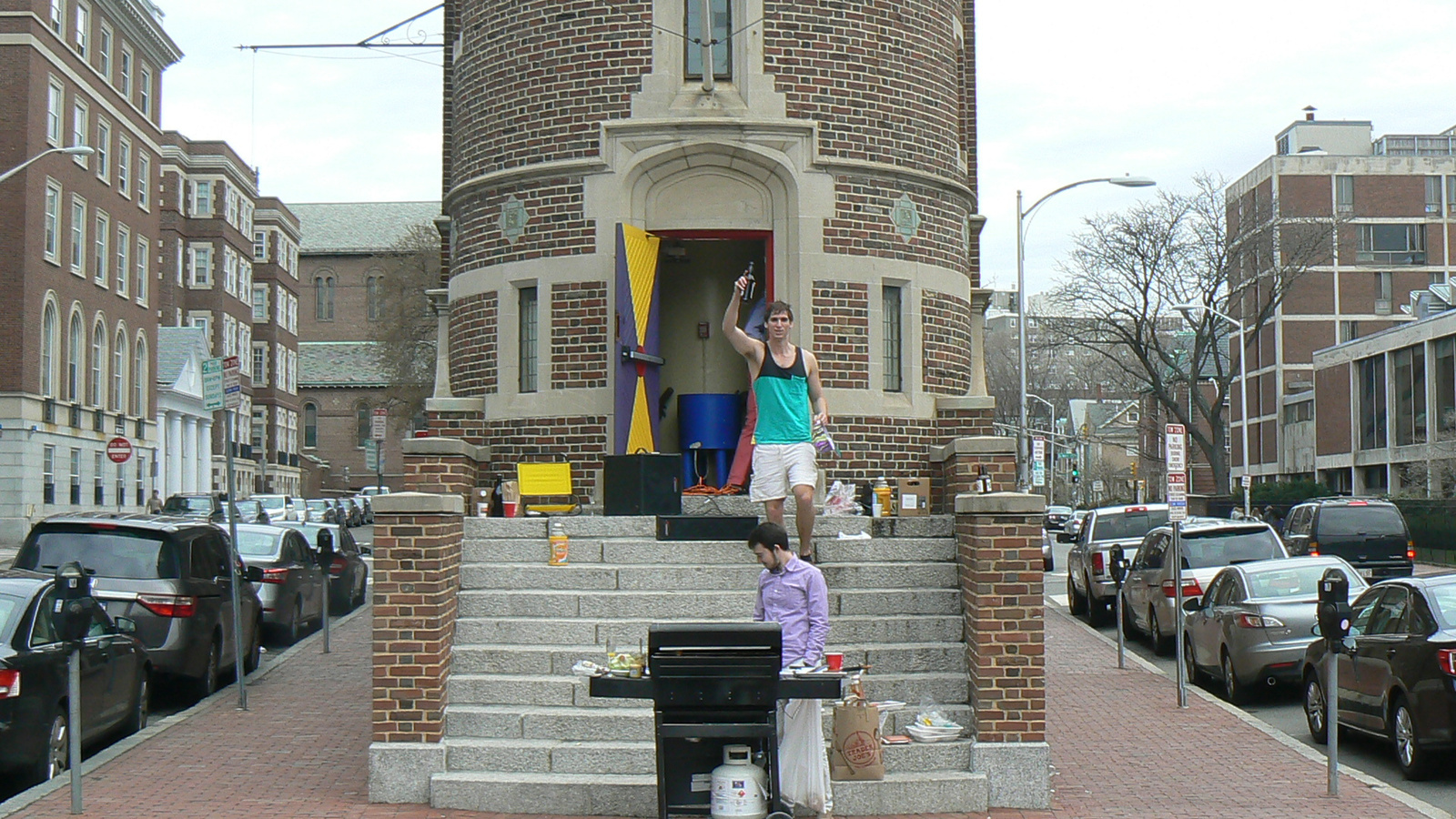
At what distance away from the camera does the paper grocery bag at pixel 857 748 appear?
30.5 feet

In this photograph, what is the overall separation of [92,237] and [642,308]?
43.0 metres

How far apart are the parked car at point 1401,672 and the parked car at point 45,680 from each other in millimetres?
8590

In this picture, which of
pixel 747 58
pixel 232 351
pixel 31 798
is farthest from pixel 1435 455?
pixel 232 351

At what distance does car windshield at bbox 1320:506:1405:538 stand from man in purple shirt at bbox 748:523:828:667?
19632 millimetres

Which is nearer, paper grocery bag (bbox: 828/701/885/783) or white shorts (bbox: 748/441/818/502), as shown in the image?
paper grocery bag (bbox: 828/701/885/783)

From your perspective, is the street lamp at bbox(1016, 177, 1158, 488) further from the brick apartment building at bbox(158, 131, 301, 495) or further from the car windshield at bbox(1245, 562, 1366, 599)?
the brick apartment building at bbox(158, 131, 301, 495)

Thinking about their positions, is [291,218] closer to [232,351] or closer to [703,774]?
[232,351]

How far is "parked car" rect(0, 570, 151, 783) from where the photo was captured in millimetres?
9727

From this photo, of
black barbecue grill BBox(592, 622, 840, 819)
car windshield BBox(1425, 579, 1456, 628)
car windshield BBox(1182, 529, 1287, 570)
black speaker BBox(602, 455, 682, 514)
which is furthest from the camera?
car windshield BBox(1182, 529, 1287, 570)

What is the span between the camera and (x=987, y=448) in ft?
41.5

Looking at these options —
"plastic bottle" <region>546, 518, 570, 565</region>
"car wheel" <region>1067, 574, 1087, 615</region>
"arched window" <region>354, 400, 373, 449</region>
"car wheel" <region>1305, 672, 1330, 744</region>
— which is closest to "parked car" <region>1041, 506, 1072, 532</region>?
"car wheel" <region>1067, 574, 1087, 615</region>

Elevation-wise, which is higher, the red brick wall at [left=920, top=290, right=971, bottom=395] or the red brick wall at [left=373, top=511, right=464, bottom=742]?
the red brick wall at [left=920, top=290, right=971, bottom=395]

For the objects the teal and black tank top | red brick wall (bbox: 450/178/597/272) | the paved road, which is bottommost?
the paved road

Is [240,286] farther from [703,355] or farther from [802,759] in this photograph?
[802,759]
